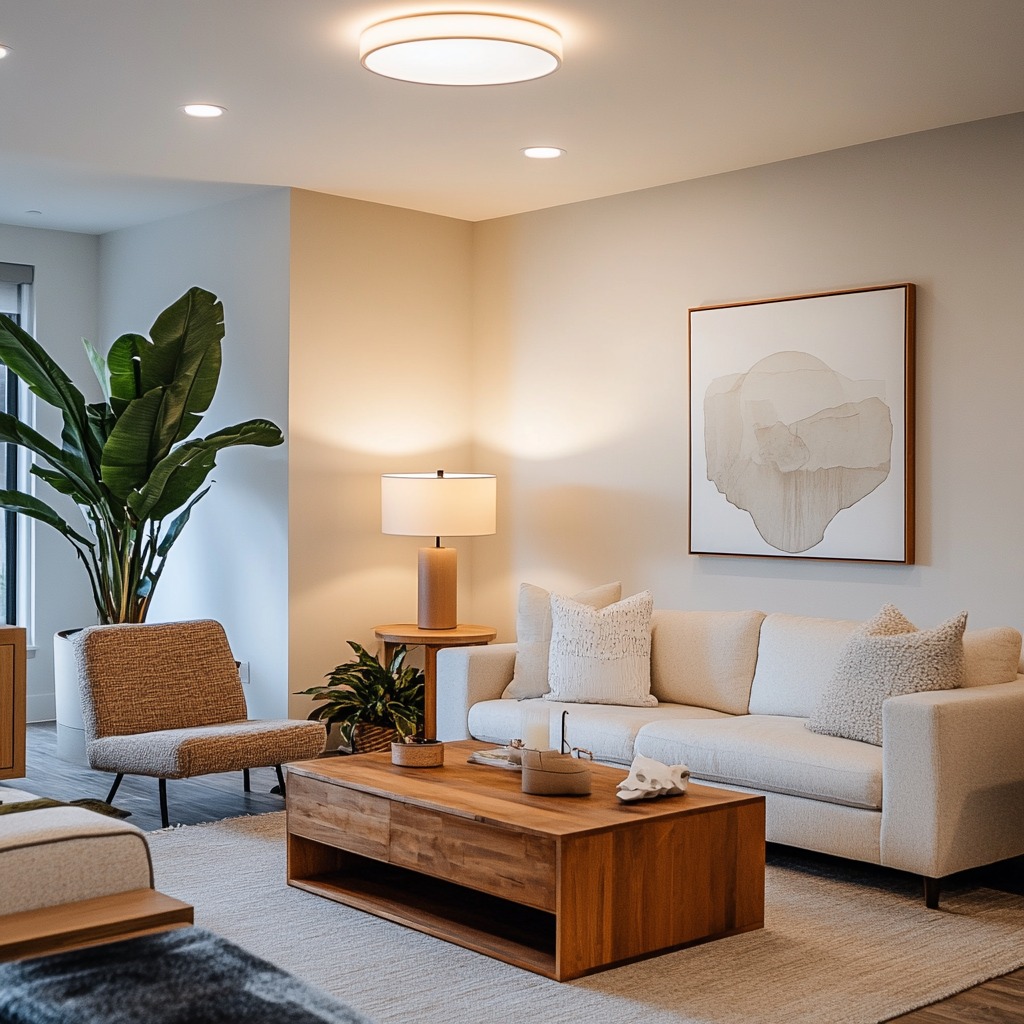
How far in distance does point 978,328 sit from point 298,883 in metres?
3.04

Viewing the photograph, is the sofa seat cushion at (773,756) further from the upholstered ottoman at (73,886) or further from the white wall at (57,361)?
the white wall at (57,361)

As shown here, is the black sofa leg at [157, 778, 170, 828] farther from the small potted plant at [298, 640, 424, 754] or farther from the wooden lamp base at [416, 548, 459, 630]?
the wooden lamp base at [416, 548, 459, 630]

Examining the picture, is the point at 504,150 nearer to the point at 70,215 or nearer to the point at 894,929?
the point at 70,215

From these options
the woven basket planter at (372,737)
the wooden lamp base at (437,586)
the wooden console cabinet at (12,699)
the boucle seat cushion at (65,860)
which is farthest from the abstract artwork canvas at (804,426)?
the boucle seat cushion at (65,860)

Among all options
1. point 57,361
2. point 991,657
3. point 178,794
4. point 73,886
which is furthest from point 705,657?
point 57,361

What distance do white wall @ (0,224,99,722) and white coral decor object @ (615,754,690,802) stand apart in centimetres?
456

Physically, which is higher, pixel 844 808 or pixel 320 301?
pixel 320 301

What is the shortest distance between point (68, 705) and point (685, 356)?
322cm

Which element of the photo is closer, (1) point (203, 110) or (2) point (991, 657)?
(2) point (991, 657)

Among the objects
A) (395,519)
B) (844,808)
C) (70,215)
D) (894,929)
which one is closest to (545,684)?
(395,519)

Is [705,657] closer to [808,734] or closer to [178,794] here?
[808,734]

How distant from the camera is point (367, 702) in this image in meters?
5.87

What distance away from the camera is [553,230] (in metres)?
6.33

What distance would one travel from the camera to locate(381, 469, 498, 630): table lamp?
5.80 m
